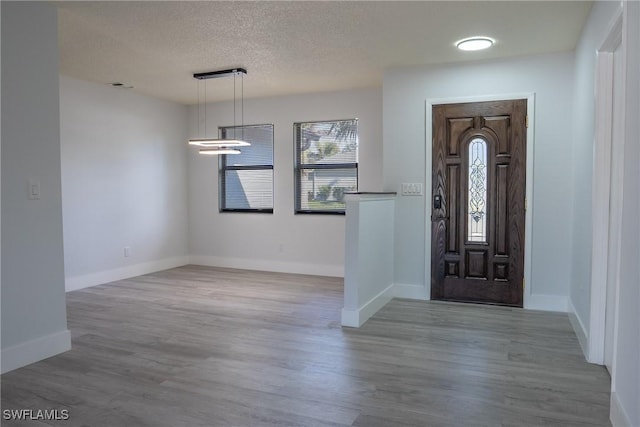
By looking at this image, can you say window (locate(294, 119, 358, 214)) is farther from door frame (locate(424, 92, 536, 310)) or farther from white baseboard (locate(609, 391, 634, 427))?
white baseboard (locate(609, 391, 634, 427))

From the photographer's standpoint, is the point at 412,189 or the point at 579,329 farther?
the point at 412,189

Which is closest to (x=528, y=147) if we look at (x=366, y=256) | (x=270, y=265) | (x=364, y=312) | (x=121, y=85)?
(x=366, y=256)

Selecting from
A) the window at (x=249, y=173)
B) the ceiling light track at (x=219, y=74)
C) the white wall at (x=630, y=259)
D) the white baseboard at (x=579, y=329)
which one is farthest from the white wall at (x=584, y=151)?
the window at (x=249, y=173)

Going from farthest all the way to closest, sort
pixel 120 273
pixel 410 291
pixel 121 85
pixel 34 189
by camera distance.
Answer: pixel 120 273 → pixel 121 85 → pixel 410 291 → pixel 34 189

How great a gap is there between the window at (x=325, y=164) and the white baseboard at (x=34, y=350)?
356cm

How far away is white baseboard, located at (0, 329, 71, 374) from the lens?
2.74 metres

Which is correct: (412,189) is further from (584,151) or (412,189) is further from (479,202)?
(584,151)

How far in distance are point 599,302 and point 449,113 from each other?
7.51 ft

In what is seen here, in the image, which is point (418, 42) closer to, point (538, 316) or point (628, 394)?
point (538, 316)

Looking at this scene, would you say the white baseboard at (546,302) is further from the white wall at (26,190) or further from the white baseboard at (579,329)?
the white wall at (26,190)

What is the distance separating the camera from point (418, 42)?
379 centimetres

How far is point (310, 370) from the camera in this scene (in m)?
2.78
